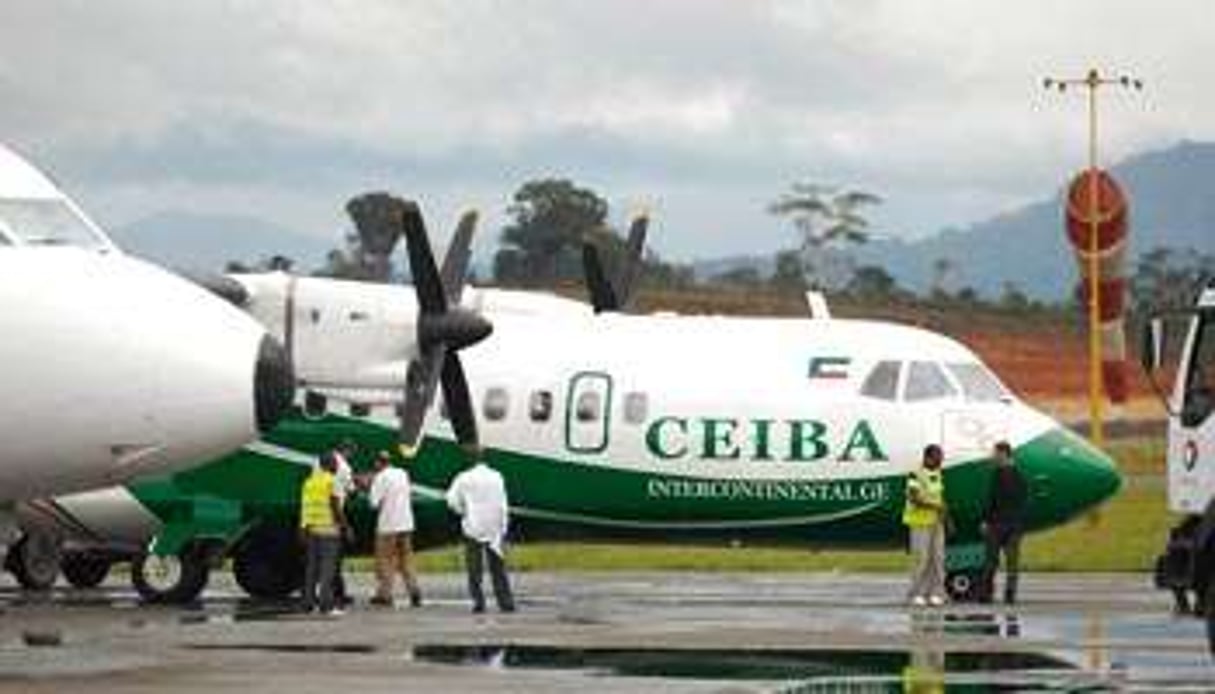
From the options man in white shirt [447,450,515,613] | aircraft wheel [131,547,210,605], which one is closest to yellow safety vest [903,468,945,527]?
man in white shirt [447,450,515,613]

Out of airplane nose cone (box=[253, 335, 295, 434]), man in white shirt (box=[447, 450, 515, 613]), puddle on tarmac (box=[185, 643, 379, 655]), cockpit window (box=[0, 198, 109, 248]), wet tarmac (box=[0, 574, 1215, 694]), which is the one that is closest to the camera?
wet tarmac (box=[0, 574, 1215, 694])

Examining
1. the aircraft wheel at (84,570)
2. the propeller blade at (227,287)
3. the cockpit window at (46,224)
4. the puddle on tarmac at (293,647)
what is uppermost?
the propeller blade at (227,287)

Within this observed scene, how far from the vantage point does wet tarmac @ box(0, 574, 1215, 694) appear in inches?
748

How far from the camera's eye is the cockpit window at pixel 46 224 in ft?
66.4

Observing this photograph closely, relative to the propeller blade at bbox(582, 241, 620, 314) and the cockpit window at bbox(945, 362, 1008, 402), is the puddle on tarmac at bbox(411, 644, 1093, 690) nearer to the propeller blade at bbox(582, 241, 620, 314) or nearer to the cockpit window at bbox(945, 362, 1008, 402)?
the cockpit window at bbox(945, 362, 1008, 402)

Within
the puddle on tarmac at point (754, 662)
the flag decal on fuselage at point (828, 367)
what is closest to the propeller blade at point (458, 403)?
the flag decal on fuselage at point (828, 367)

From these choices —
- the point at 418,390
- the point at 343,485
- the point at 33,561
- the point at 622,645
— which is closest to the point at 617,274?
the point at 418,390

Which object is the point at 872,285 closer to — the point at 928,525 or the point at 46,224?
the point at 928,525

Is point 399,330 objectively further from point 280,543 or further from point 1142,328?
point 1142,328

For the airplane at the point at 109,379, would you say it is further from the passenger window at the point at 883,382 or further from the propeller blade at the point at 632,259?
the propeller blade at the point at 632,259

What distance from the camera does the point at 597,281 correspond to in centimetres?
3338

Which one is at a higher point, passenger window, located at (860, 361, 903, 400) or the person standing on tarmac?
passenger window, located at (860, 361, 903, 400)

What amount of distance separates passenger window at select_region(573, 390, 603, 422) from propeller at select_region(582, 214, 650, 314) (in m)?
2.70

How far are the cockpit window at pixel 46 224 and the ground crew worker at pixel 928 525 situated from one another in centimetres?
1064
